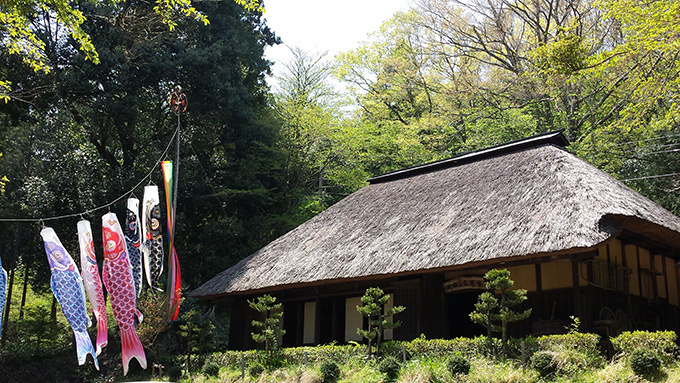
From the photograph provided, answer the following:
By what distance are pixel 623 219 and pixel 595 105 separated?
16.3 m

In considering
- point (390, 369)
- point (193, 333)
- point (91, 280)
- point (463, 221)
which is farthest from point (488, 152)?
point (91, 280)

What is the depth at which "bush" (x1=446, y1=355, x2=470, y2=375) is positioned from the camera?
1109 centimetres

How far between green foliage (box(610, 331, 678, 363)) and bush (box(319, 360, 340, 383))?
548cm

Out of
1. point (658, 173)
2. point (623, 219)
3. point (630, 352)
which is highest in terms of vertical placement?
point (658, 173)

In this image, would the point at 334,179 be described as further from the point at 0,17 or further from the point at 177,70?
the point at 0,17

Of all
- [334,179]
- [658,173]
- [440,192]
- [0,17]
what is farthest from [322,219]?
[658,173]

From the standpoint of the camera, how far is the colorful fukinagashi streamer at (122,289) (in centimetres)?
1437

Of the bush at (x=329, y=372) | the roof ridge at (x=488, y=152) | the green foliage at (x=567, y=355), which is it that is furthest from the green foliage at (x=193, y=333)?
the green foliage at (x=567, y=355)

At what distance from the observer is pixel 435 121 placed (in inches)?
1179

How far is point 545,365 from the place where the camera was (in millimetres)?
10391

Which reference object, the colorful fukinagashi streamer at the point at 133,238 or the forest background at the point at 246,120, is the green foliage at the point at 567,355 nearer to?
the colorful fukinagashi streamer at the point at 133,238

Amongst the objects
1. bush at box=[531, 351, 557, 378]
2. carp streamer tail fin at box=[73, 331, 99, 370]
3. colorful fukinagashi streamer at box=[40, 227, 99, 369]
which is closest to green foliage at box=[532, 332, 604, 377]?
bush at box=[531, 351, 557, 378]

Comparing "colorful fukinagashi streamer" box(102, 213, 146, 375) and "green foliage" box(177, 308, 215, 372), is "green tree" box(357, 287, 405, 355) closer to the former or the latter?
Result: "colorful fukinagashi streamer" box(102, 213, 146, 375)

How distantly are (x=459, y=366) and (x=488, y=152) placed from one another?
357 inches
